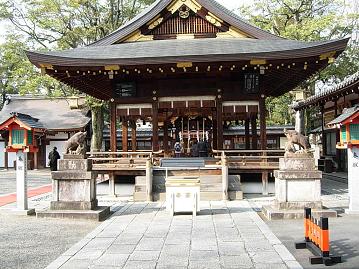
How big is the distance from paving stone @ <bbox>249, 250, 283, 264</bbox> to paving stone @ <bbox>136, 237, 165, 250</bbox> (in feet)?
5.34

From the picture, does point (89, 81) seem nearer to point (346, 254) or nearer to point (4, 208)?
point (4, 208)

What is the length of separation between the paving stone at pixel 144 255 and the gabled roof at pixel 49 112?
78.2 ft

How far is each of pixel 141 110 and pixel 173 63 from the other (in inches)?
122

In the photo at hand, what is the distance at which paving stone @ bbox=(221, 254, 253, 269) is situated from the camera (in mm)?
5741

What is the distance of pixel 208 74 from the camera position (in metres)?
15.5

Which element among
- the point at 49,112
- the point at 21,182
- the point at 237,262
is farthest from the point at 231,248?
the point at 49,112

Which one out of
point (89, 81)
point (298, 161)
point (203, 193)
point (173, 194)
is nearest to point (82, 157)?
point (173, 194)

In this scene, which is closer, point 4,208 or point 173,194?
point 173,194

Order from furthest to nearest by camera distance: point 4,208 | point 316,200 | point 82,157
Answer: point 4,208
point 82,157
point 316,200

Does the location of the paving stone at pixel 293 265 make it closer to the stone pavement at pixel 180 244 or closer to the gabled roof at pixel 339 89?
the stone pavement at pixel 180 244

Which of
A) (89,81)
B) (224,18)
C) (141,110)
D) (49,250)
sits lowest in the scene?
(49,250)

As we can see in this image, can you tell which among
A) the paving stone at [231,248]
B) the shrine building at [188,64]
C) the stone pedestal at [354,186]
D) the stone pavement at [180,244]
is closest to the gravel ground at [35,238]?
the stone pavement at [180,244]

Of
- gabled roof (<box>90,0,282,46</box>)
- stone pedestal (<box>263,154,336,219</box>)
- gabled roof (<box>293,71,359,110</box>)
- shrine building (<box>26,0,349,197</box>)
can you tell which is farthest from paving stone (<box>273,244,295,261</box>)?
Result: gabled roof (<box>90,0,282,46</box>)

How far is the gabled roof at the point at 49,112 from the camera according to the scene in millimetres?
30684
